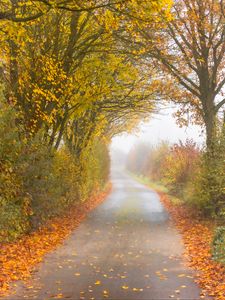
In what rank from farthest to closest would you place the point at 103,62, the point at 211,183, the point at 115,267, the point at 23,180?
1. the point at 103,62
2. the point at 211,183
3. the point at 23,180
4. the point at 115,267

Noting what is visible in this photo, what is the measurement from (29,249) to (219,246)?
467 cm

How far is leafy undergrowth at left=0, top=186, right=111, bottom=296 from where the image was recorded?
8.99 m

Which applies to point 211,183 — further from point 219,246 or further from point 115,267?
point 115,267

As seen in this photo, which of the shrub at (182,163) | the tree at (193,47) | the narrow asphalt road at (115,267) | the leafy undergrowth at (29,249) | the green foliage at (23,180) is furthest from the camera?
the shrub at (182,163)

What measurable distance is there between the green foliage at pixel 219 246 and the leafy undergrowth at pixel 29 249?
4.01m

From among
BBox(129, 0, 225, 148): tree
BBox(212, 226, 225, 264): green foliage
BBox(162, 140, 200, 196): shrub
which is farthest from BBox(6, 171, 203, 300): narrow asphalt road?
BBox(162, 140, 200, 196): shrub

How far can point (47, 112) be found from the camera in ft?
49.6

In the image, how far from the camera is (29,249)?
11.5 metres

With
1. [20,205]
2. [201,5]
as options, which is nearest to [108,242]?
[20,205]

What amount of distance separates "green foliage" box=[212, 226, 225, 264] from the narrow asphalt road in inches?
29.7

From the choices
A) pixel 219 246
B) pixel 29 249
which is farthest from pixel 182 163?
pixel 219 246

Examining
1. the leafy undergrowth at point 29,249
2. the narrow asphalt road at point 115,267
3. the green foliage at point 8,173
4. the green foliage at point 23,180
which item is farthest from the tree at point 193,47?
the green foliage at point 8,173

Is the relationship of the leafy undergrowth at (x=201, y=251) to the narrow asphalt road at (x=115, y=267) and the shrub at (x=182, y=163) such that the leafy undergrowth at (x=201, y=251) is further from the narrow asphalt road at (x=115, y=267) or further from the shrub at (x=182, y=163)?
the shrub at (x=182, y=163)

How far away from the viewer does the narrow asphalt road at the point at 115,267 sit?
7.98 metres
